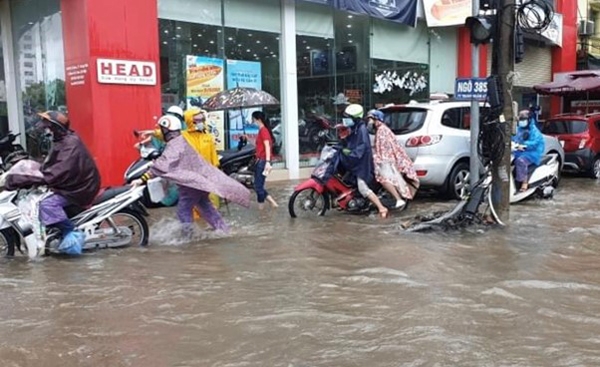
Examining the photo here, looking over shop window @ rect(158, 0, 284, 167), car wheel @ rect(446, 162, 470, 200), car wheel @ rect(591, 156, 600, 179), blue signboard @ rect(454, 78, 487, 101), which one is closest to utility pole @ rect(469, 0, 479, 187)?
blue signboard @ rect(454, 78, 487, 101)

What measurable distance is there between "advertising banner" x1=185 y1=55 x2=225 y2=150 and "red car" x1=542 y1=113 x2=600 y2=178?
24.9 feet

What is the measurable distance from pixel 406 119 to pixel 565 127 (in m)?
5.73

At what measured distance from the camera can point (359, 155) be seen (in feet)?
28.5

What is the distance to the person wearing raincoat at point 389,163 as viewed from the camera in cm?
902

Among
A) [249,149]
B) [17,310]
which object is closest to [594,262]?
[17,310]

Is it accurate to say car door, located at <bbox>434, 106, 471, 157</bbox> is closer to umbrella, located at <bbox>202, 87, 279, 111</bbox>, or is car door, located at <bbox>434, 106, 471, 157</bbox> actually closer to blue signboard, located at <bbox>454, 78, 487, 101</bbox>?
blue signboard, located at <bbox>454, 78, 487, 101</bbox>

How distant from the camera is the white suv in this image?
32.8 feet

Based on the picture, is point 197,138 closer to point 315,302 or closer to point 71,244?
point 71,244

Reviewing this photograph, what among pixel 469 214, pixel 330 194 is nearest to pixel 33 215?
pixel 330 194

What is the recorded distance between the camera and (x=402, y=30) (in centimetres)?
1777

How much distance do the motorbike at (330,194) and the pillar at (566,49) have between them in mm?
16402

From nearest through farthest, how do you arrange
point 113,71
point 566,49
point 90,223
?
point 90,223 → point 113,71 → point 566,49

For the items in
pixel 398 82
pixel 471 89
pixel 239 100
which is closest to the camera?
pixel 471 89

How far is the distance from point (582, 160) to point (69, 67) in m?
10.9
